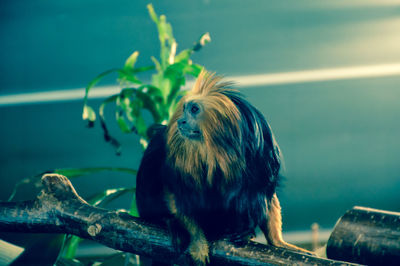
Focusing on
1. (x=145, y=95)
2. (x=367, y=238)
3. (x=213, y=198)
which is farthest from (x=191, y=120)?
(x=145, y=95)

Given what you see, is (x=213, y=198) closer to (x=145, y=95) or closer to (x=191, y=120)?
(x=191, y=120)

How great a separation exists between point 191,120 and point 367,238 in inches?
15.8

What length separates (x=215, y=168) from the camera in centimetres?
74

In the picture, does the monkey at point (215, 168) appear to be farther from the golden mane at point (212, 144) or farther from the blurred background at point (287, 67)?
the blurred background at point (287, 67)

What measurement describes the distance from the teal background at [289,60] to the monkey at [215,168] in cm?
88

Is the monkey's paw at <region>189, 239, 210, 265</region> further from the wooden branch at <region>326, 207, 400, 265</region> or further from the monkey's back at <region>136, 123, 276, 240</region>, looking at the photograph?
the wooden branch at <region>326, 207, 400, 265</region>

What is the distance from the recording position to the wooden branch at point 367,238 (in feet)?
2.28

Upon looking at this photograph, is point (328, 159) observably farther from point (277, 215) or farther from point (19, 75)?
point (19, 75)

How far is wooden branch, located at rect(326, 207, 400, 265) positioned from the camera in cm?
70

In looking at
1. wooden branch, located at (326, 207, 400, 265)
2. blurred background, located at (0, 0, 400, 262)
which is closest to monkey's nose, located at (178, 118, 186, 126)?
wooden branch, located at (326, 207, 400, 265)

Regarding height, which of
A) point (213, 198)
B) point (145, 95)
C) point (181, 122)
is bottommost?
point (213, 198)

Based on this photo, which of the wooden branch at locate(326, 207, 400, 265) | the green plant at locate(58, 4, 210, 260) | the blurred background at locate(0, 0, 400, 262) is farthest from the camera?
the blurred background at locate(0, 0, 400, 262)

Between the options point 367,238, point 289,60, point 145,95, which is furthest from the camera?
point 289,60

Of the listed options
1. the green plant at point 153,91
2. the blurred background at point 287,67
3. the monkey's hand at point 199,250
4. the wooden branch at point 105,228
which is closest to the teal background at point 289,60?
the blurred background at point 287,67
